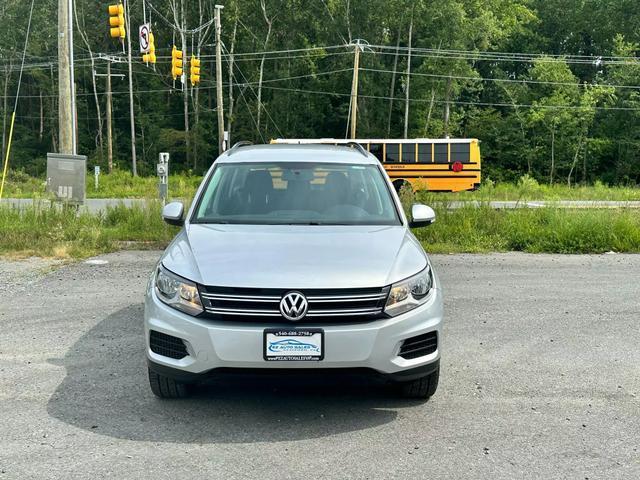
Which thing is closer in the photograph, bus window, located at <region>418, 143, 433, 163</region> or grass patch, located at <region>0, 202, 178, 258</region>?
grass patch, located at <region>0, 202, 178, 258</region>

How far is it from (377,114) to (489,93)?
32.9 ft

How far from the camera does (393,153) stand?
106 feet

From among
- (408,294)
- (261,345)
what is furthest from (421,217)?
(261,345)

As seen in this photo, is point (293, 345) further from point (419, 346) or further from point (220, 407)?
point (220, 407)

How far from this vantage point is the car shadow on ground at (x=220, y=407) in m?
4.18

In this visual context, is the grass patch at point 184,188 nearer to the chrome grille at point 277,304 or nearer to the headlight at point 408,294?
the headlight at point 408,294

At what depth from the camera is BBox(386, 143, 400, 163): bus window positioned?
3238 cm

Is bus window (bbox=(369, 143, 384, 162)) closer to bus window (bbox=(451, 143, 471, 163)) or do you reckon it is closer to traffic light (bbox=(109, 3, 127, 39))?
bus window (bbox=(451, 143, 471, 163))

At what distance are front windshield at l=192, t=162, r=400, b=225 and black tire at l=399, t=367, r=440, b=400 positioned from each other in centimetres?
126

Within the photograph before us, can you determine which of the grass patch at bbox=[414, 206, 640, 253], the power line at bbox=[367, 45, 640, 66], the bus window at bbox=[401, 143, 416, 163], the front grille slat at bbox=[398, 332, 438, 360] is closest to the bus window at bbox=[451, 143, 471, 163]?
the bus window at bbox=[401, 143, 416, 163]

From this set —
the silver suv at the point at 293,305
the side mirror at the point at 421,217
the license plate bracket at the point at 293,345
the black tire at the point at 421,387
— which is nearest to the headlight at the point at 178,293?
the silver suv at the point at 293,305

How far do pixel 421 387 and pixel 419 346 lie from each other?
0.50m

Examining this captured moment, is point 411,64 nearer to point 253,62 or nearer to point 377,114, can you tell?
point 377,114

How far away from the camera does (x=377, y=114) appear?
163 feet
